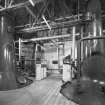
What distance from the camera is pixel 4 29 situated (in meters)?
2.82

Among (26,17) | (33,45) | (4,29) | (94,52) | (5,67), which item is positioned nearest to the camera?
(94,52)

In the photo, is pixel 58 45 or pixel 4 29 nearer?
pixel 4 29

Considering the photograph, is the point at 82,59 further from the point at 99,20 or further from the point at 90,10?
the point at 90,10

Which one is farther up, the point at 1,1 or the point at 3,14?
the point at 1,1

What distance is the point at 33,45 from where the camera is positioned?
613cm

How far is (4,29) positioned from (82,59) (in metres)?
2.53

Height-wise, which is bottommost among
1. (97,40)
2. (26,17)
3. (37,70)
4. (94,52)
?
(37,70)

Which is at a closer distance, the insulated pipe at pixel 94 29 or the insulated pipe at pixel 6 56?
the insulated pipe at pixel 94 29

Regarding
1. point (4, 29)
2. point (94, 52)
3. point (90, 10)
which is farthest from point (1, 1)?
point (94, 52)

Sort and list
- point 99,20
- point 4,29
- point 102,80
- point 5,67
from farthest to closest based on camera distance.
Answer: point 4,29 → point 5,67 → point 99,20 → point 102,80

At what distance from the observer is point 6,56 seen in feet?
8.87

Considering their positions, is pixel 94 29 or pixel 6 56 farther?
pixel 6 56

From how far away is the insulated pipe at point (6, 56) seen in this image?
2562 mm

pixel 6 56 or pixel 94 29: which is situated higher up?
pixel 94 29
